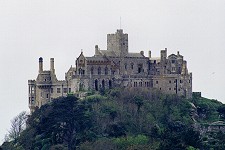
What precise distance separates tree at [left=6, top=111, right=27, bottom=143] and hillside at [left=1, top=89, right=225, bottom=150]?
1058 millimetres

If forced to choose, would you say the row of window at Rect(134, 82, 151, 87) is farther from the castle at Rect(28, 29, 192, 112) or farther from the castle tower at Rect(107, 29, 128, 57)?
the castle tower at Rect(107, 29, 128, 57)

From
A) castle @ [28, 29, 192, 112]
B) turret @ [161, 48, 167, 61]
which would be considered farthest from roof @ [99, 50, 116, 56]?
turret @ [161, 48, 167, 61]

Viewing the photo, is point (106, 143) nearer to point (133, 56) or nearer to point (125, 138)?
point (125, 138)

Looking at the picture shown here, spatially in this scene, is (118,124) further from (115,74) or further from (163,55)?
(163,55)

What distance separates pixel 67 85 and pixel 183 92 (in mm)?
13369

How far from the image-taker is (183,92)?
130 metres

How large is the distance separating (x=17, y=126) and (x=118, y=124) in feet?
52.3

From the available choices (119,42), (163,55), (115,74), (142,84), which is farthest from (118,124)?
(163,55)

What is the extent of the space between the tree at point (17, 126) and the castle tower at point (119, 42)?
1314cm

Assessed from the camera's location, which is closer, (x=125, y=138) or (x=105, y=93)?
(x=125, y=138)

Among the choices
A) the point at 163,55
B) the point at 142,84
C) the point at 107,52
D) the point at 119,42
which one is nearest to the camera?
the point at 119,42

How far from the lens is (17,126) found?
13100cm

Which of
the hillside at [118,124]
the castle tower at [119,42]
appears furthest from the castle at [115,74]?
the hillside at [118,124]

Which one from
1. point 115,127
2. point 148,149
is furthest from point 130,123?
point 148,149
